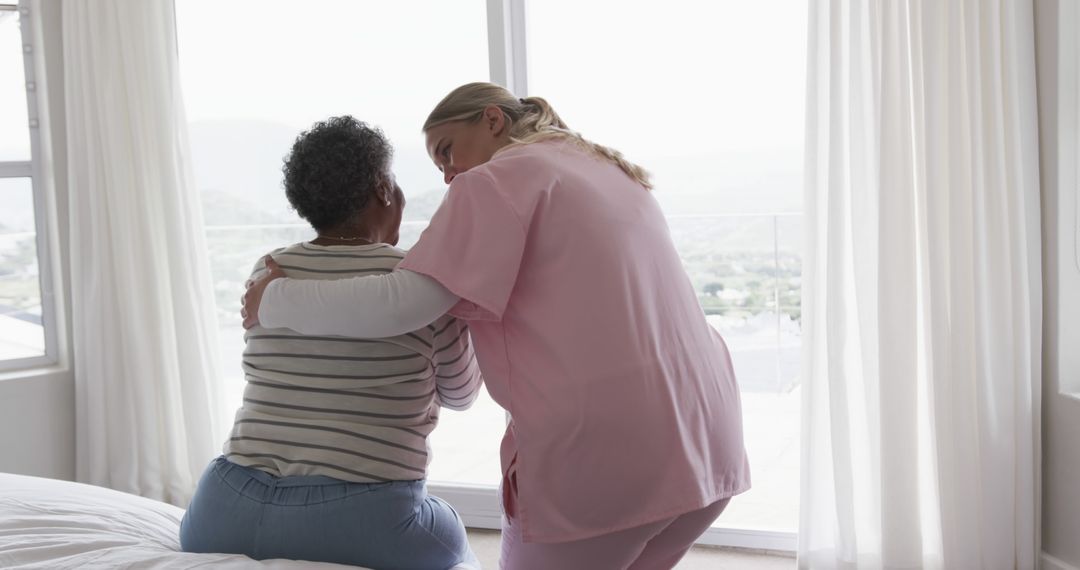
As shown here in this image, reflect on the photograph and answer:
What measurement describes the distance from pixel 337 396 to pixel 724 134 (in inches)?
144

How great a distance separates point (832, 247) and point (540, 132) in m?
1.50

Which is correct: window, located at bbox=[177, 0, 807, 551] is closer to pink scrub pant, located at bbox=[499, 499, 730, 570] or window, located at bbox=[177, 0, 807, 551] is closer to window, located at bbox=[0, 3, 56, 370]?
window, located at bbox=[0, 3, 56, 370]

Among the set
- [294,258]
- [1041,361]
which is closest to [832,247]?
[1041,361]

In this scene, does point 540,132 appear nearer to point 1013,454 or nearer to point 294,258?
point 294,258

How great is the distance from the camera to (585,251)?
1310mm

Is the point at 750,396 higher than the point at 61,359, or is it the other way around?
the point at 61,359

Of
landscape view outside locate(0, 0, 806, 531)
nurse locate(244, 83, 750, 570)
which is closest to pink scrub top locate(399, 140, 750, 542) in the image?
nurse locate(244, 83, 750, 570)

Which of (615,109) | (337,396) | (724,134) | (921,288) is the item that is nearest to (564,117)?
(615,109)

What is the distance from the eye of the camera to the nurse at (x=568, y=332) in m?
1.30

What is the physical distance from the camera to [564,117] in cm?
452

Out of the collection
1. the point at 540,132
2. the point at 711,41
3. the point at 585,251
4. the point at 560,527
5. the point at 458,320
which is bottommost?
the point at 560,527

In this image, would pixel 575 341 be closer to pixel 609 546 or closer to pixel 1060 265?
pixel 609 546

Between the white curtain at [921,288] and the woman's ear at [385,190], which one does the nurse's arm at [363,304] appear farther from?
the white curtain at [921,288]

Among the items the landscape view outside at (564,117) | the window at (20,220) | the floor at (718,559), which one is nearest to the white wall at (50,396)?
the window at (20,220)
